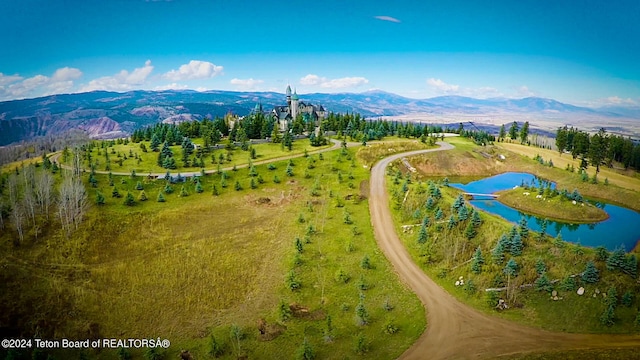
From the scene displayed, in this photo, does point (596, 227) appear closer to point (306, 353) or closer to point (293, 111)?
point (306, 353)

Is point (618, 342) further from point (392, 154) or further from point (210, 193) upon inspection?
point (392, 154)

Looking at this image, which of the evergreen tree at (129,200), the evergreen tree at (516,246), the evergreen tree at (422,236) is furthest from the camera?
the evergreen tree at (129,200)

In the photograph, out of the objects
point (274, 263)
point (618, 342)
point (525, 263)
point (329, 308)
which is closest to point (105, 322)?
point (274, 263)

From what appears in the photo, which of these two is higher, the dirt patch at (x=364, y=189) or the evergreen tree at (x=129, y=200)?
the dirt patch at (x=364, y=189)

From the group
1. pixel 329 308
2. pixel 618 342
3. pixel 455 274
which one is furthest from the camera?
pixel 455 274

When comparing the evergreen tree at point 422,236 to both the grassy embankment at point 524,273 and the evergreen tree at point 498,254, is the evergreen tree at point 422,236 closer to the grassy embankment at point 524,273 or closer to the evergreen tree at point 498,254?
the grassy embankment at point 524,273

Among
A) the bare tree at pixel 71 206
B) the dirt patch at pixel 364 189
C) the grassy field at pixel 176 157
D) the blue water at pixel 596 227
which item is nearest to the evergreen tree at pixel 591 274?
the blue water at pixel 596 227

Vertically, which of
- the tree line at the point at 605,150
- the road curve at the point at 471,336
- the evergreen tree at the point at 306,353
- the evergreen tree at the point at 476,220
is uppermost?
the tree line at the point at 605,150

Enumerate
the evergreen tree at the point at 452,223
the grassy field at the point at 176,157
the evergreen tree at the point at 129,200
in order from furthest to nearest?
the grassy field at the point at 176,157
the evergreen tree at the point at 129,200
the evergreen tree at the point at 452,223
